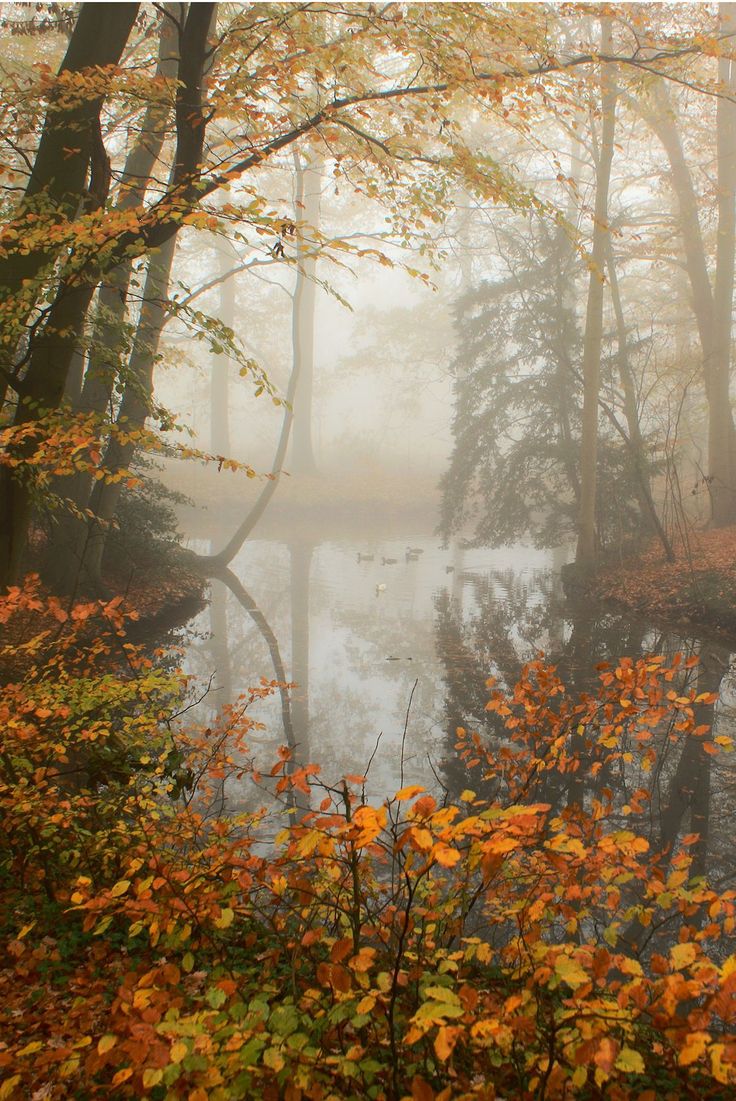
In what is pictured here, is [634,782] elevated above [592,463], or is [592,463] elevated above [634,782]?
[592,463]

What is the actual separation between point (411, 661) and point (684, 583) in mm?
5298

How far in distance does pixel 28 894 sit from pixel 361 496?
2694cm

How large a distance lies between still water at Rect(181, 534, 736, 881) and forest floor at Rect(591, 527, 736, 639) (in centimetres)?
60

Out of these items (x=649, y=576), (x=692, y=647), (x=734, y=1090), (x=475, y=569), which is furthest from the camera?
(x=475, y=569)

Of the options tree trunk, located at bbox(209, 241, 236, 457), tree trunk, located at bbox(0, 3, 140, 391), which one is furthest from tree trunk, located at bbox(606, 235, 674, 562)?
tree trunk, located at bbox(209, 241, 236, 457)

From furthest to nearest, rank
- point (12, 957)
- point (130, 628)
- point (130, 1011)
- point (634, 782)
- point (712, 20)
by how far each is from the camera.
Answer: point (712, 20), point (130, 628), point (634, 782), point (12, 957), point (130, 1011)

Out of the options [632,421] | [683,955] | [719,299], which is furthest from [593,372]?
[683,955]

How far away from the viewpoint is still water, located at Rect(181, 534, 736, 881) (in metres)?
6.68

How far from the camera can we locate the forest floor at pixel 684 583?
11602 mm

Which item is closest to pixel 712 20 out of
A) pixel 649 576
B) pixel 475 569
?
pixel 649 576

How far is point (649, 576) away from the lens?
13906 mm

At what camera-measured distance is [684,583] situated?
1279cm

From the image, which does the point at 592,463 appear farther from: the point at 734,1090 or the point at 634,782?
the point at 734,1090

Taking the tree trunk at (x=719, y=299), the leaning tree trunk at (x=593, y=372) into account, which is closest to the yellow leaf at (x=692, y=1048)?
the leaning tree trunk at (x=593, y=372)
